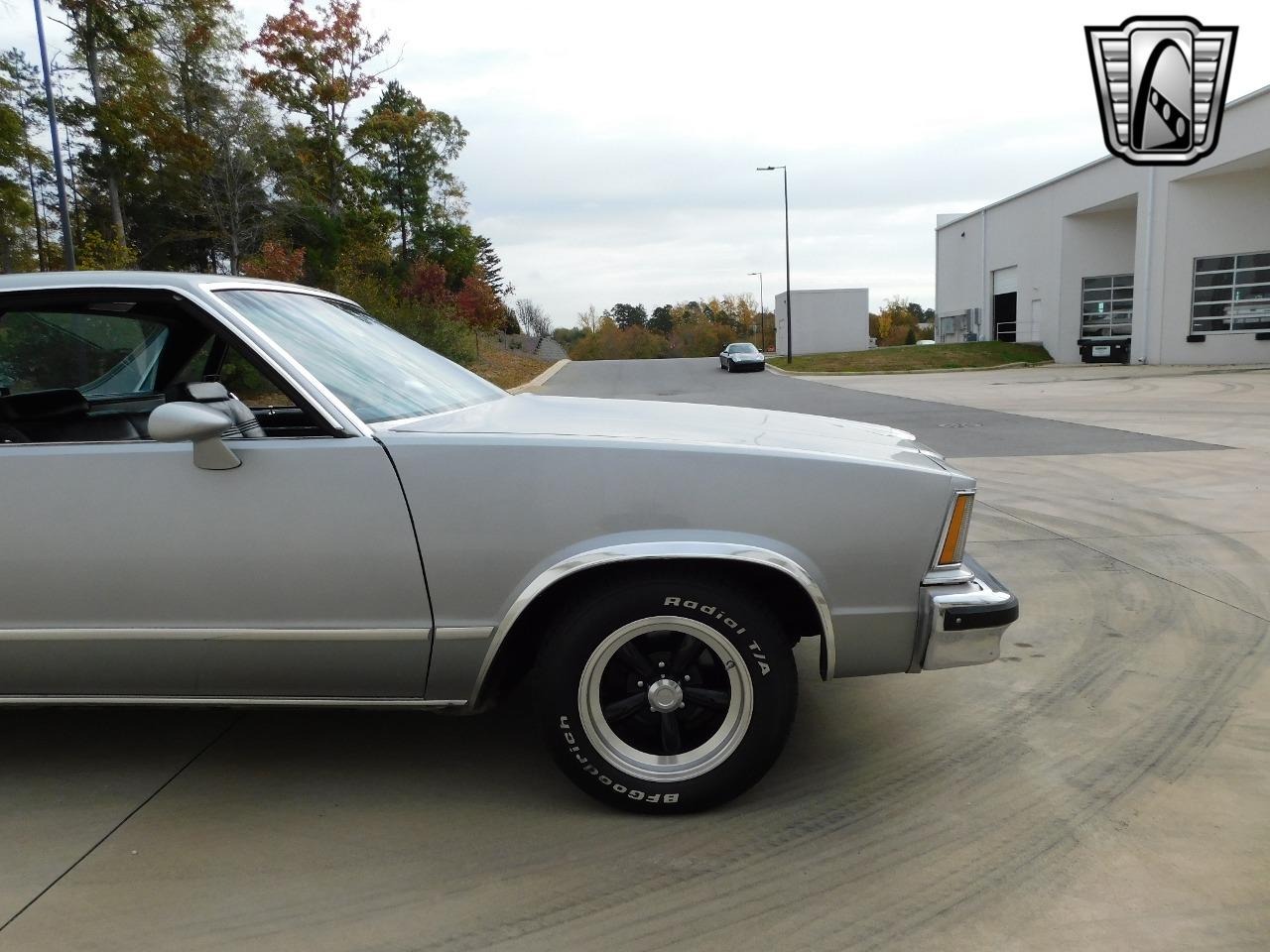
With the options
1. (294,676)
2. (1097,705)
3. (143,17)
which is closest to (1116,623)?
(1097,705)

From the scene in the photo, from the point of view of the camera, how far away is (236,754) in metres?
3.41

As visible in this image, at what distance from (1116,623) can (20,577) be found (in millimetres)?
4607

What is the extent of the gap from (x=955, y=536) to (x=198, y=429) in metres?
2.18

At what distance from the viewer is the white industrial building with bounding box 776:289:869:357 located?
194 feet

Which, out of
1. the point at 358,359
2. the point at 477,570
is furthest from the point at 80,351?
the point at 477,570

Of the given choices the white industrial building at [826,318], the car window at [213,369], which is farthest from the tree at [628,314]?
the car window at [213,369]

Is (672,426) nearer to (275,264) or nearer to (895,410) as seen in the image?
(895,410)

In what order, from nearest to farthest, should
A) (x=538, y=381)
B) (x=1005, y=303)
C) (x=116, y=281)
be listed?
(x=116, y=281) → (x=538, y=381) → (x=1005, y=303)

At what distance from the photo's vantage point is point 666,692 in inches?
112

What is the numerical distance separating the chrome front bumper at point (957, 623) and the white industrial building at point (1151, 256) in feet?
98.5

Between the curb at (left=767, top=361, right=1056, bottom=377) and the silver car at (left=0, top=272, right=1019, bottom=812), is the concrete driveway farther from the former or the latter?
the curb at (left=767, top=361, right=1056, bottom=377)

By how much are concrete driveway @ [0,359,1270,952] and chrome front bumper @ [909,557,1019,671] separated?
49 centimetres

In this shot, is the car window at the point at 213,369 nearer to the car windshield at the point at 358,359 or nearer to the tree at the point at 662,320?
the car windshield at the point at 358,359

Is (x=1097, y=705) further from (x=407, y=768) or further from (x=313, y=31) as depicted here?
(x=313, y=31)
